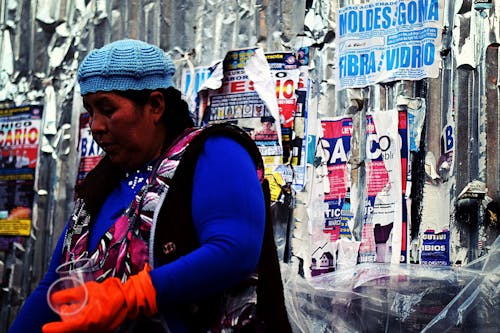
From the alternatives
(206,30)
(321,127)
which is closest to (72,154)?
(206,30)

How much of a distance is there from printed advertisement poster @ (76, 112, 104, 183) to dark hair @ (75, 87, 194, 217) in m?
2.18

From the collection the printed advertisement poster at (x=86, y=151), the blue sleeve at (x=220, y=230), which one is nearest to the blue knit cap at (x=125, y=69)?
the blue sleeve at (x=220, y=230)

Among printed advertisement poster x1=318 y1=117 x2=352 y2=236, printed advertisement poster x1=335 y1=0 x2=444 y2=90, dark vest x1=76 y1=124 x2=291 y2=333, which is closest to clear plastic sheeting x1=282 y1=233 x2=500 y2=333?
printed advertisement poster x1=318 y1=117 x2=352 y2=236

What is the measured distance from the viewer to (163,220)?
79.0 inches

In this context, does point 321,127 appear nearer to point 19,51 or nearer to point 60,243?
point 60,243

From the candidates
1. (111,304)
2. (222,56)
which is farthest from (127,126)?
(222,56)

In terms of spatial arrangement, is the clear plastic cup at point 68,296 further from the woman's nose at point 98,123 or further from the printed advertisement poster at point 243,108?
the printed advertisement poster at point 243,108

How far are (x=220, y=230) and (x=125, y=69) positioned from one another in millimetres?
491

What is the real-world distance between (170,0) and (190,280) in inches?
105

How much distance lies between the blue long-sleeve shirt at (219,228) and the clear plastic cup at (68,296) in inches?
6.2

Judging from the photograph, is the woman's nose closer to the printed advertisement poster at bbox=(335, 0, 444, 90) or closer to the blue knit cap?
the blue knit cap

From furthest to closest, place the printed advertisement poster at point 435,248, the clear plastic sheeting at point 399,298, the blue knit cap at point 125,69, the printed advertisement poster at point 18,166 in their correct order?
the printed advertisement poster at point 18,166
the printed advertisement poster at point 435,248
the clear plastic sheeting at point 399,298
the blue knit cap at point 125,69

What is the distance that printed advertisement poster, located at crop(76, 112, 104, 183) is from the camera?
454cm

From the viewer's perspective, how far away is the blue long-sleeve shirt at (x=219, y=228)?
1.89 meters
